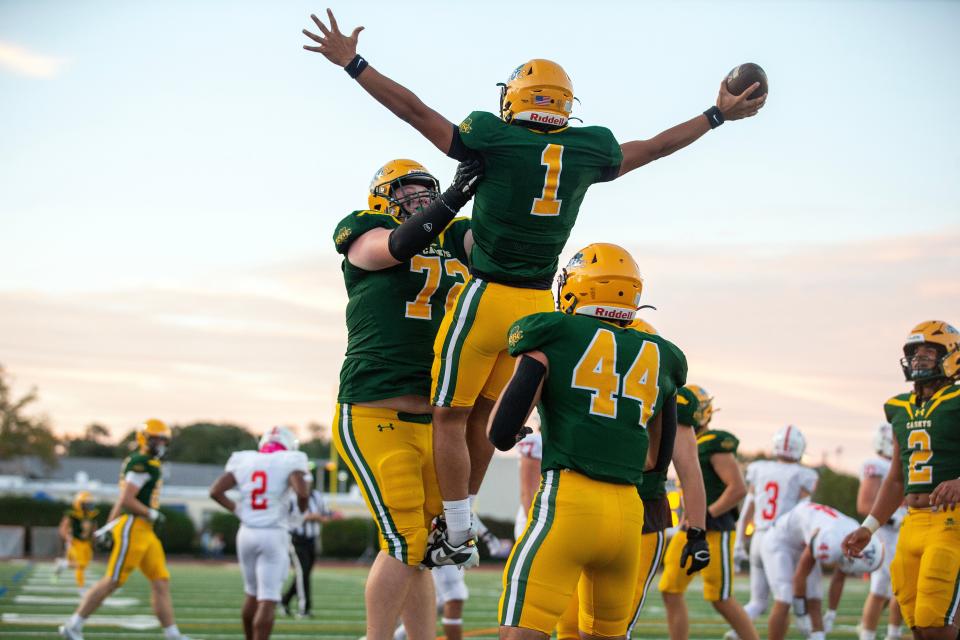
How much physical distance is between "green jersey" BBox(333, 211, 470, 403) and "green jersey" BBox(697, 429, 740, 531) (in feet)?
14.2

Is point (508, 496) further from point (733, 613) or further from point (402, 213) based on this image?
point (402, 213)

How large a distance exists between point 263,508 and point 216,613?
5.06 m

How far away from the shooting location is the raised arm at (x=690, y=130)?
5.70 metres

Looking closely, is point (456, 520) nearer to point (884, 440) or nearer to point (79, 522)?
point (884, 440)

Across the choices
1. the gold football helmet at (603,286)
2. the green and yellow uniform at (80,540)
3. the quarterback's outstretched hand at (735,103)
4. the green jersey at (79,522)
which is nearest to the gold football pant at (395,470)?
the gold football helmet at (603,286)

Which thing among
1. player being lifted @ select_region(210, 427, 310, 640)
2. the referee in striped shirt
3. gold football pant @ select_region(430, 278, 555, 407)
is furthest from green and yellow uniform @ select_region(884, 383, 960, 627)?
the referee in striped shirt

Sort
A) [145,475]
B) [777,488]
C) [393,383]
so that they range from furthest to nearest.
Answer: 1. [145,475]
2. [777,488]
3. [393,383]

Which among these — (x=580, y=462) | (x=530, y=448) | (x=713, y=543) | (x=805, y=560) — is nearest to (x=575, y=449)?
(x=580, y=462)

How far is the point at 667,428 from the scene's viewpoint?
539 centimetres

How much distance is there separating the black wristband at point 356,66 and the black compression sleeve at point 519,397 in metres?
1.50

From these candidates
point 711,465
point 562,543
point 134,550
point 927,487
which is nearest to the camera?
point 562,543

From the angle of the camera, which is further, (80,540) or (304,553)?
(80,540)

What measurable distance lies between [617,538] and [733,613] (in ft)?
14.0

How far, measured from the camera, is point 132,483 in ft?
40.6
